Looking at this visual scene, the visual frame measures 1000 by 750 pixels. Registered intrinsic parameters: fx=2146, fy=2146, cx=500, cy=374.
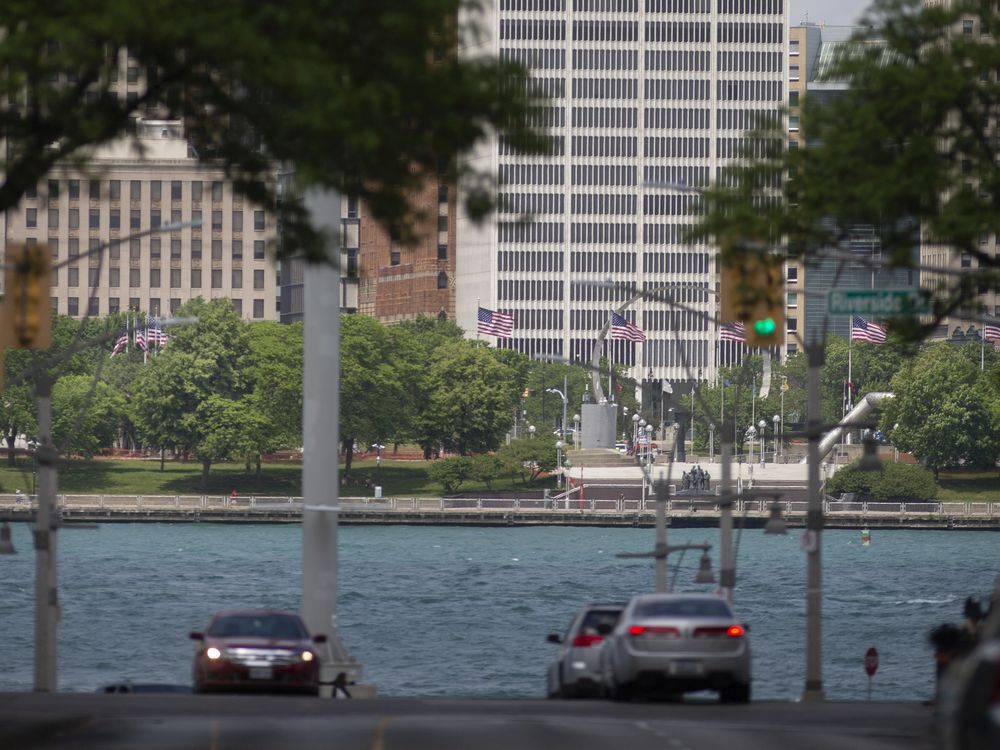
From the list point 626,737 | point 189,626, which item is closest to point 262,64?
point 626,737

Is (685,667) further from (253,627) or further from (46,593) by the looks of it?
(46,593)

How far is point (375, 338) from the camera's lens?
188250 millimetres

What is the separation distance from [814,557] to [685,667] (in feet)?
34.4

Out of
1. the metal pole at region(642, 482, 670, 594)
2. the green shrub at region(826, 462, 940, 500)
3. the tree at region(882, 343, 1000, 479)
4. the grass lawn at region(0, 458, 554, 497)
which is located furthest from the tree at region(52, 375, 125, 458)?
the metal pole at region(642, 482, 670, 594)

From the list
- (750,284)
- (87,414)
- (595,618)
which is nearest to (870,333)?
(87,414)

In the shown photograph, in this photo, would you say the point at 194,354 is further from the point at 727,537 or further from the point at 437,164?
the point at 437,164

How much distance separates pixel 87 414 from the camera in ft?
602

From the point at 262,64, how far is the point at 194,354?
561ft

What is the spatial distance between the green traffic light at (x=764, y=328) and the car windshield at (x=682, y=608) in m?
4.33

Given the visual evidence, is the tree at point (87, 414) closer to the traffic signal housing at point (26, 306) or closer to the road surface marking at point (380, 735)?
the traffic signal housing at point (26, 306)

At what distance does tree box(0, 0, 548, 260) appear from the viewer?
66.2ft

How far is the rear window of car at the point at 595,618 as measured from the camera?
3822 centimetres

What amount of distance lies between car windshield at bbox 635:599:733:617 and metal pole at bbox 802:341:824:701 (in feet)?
25.5

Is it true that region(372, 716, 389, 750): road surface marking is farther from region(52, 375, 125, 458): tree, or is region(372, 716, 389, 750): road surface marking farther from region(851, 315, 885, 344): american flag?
region(52, 375, 125, 458): tree
